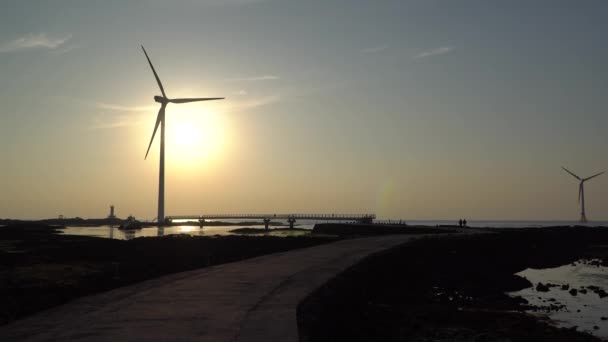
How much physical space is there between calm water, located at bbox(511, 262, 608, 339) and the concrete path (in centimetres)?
1046

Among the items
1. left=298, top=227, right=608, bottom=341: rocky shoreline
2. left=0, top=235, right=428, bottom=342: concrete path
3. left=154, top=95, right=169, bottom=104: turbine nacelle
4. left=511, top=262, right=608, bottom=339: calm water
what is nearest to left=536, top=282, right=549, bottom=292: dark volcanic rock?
left=511, top=262, right=608, bottom=339: calm water

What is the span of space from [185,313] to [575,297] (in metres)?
24.5

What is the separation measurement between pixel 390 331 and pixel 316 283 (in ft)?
8.88

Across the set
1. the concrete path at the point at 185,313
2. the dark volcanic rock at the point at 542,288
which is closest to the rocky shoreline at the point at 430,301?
the concrete path at the point at 185,313

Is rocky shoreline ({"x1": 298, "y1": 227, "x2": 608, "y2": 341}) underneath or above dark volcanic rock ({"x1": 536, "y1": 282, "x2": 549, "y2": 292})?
above

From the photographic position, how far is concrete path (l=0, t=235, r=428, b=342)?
9.99 metres

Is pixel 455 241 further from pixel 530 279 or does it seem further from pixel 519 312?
pixel 519 312

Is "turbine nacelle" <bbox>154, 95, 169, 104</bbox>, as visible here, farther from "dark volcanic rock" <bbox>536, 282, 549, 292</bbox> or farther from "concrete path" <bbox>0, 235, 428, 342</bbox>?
"concrete path" <bbox>0, 235, 428, 342</bbox>

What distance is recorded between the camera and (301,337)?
32.9 ft

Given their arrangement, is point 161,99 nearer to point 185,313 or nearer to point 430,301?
point 430,301

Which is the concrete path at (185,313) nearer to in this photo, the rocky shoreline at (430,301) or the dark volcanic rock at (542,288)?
the rocky shoreline at (430,301)

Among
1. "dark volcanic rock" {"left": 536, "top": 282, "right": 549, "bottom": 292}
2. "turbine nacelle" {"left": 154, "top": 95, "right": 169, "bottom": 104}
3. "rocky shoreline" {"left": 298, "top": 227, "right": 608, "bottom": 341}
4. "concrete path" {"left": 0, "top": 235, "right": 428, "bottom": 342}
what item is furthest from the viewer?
"turbine nacelle" {"left": 154, "top": 95, "right": 169, "bottom": 104}

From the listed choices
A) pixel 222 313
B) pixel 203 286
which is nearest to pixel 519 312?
pixel 203 286

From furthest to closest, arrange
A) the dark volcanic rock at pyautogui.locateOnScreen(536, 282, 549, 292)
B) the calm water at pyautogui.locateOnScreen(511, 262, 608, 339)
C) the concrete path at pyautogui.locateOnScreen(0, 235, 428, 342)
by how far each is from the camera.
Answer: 1. the dark volcanic rock at pyautogui.locateOnScreen(536, 282, 549, 292)
2. the calm water at pyautogui.locateOnScreen(511, 262, 608, 339)
3. the concrete path at pyautogui.locateOnScreen(0, 235, 428, 342)
